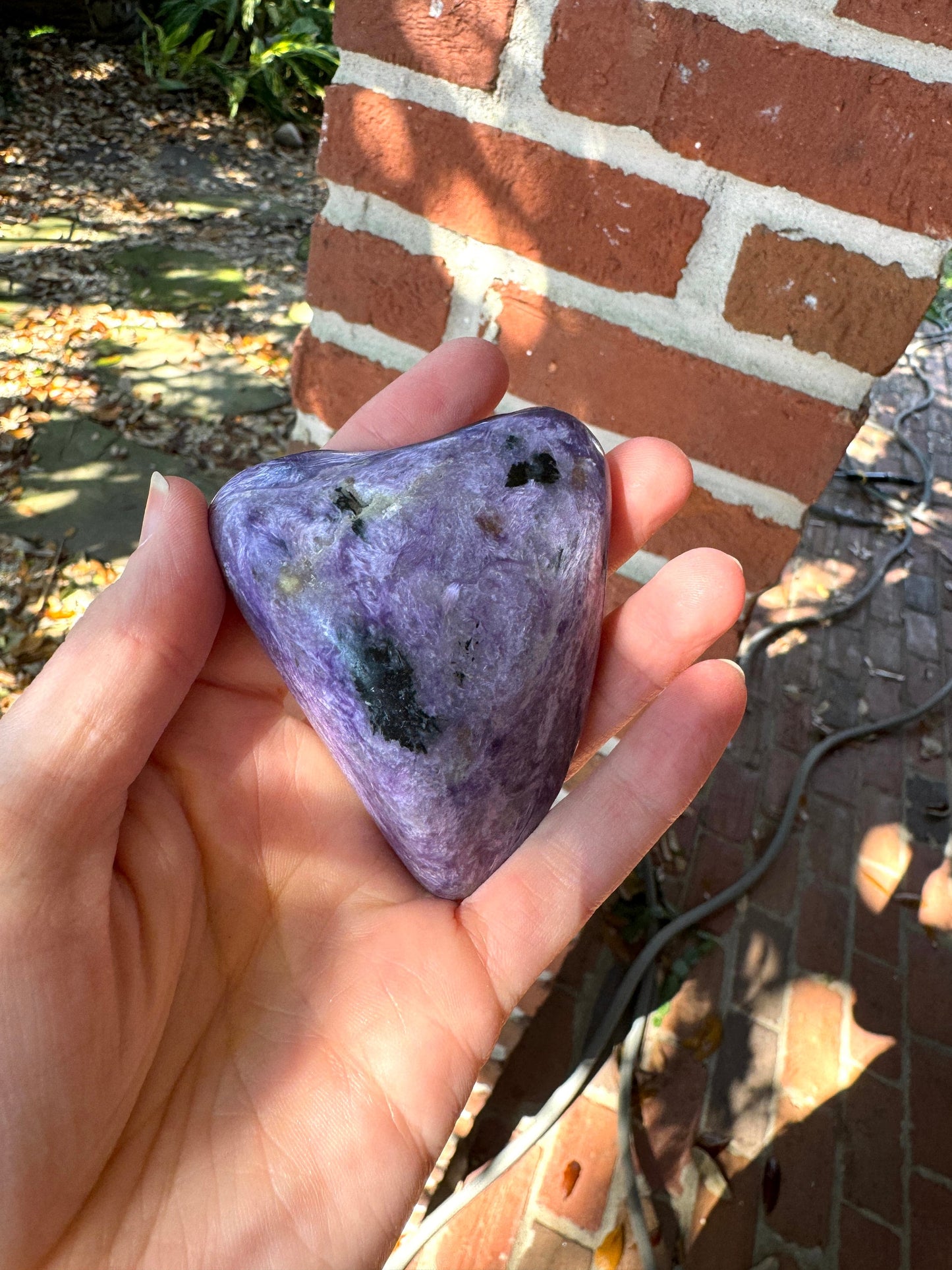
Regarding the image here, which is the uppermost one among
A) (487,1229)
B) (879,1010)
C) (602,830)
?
(602,830)

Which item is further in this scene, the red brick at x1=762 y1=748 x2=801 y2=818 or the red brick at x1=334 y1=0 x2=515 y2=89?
the red brick at x1=762 y1=748 x2=801 y2=818

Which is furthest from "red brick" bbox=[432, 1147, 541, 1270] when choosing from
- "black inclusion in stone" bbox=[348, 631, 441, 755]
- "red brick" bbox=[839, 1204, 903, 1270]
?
"black inclusion in stone" bbox=[348, 631, 441, 755]

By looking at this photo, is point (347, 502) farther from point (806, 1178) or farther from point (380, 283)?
point (806, 1178)

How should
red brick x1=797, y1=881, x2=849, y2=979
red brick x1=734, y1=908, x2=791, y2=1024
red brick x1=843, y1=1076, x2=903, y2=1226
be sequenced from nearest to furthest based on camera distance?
red brick x1=843, y1=1076, x2=903, y2=1226
red brick x1=734, y1=908, x2=791, y2=1024
red brick x1=797, y1=881, x2=849, y2=979

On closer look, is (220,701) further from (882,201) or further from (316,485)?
(882,201)

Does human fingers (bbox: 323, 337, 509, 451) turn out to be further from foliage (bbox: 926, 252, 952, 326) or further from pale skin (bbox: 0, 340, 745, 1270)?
foliage (bbox: 926, 252, 952, 326)

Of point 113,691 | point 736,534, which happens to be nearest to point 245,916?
point 113,691
